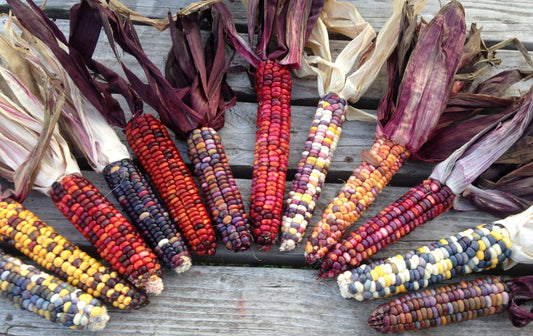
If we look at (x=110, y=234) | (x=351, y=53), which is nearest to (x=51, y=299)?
(x=110, y=234)

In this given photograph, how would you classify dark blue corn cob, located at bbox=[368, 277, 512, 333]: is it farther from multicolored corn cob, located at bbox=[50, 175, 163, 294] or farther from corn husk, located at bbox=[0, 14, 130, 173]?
corn husk, located at bbox=[0, 14, 130, 173]

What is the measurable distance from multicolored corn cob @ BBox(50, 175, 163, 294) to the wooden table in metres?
0.19

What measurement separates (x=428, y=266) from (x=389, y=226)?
22 centimetres

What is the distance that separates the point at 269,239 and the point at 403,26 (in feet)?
3.87

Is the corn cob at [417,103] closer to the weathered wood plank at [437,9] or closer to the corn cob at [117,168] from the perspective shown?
the weathered wood plank at [437,9]

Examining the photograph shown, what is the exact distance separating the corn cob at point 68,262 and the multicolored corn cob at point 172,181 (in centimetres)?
32

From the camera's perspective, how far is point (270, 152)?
6.33 ft

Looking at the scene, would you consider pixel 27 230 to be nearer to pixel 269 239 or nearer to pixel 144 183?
pixel 144 183

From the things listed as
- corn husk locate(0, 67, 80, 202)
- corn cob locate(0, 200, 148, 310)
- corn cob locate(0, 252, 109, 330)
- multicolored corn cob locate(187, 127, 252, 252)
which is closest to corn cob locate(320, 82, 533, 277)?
multicolored corn cob locate(187, 127, 252, 252)

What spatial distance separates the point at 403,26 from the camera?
2051 mm

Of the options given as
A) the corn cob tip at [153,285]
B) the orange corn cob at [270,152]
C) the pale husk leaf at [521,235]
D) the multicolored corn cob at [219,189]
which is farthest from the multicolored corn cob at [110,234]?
the pale husk leaf at [521,235]

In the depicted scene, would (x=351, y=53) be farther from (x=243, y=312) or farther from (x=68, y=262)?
(x=68, y=262)

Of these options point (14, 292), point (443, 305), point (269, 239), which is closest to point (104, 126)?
point (14, 292)

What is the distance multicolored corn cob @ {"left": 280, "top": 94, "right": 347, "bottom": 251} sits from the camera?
1.84m
